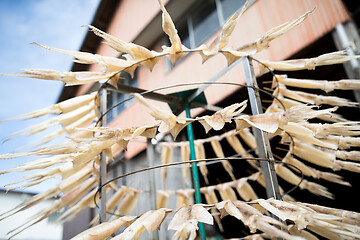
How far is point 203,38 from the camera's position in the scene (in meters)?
3.86

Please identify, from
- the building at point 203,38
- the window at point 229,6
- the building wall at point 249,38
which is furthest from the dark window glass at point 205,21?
the building wall at point 249,38

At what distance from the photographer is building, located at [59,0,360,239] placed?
7.82 feet

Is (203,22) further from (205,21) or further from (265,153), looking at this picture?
(265,153)

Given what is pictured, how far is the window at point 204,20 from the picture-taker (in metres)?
3.58

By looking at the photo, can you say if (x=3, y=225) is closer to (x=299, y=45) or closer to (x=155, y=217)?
(x=155, y=217)

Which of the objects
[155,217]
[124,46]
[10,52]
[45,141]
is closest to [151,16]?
[10,52]

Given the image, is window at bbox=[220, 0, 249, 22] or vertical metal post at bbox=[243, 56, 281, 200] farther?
window at bbox=[220, 0, 249, 22]

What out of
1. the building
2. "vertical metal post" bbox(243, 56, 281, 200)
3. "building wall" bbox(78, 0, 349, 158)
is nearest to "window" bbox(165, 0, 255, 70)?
the building

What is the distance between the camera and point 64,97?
7.24 metres

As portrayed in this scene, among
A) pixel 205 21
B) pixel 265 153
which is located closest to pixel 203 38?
pixel 205 21

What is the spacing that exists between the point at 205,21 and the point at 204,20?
4cm

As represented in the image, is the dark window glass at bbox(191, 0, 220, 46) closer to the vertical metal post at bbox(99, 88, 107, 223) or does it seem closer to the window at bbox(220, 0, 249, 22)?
the window at bbox(220, 0, 249, 22)

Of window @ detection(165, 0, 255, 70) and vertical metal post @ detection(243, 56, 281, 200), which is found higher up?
window @ detection(165, 0, 255, 70)

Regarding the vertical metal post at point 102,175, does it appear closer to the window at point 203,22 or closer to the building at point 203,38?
the building at point 203,38
